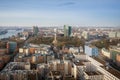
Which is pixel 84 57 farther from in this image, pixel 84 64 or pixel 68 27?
pixel 68 27

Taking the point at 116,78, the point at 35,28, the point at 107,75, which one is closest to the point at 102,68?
the point at 107,75

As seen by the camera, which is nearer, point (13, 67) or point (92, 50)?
point (13, 67)

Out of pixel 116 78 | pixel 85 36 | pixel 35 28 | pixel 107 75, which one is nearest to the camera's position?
pixel 116 78

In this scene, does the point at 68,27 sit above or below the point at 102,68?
above

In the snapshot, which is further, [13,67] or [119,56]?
[119,56]

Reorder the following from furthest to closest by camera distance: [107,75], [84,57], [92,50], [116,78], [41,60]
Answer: [92,50], [84,57], [41,60], [107,75], [116,78]

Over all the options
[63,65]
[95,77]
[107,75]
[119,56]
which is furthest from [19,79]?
[119,56]

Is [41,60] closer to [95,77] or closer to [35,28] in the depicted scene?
[95,77]

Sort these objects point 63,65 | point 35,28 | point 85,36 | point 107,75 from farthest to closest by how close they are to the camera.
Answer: point 35,28
point 85,36
point 63,65
point 107,75

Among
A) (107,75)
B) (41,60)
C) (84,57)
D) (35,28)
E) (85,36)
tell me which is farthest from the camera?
(35,28)
